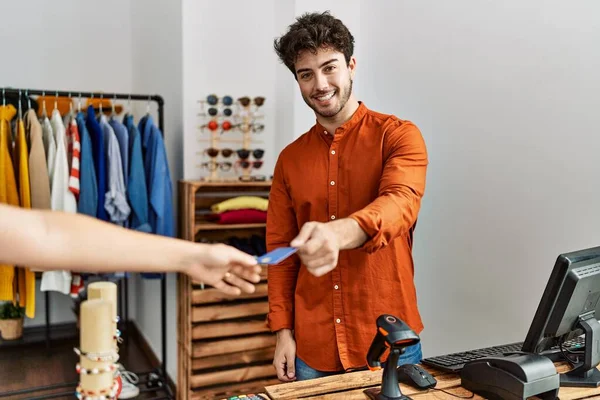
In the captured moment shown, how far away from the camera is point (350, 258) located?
177 cm

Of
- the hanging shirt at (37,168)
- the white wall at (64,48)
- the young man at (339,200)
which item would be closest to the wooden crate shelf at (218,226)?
the hanging shirt at (37,168)

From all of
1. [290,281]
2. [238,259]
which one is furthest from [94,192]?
[238,259]

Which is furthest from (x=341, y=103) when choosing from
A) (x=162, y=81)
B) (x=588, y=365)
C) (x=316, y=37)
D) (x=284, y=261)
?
(x=162, y=81)

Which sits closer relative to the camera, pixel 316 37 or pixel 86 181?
pixel 316 37

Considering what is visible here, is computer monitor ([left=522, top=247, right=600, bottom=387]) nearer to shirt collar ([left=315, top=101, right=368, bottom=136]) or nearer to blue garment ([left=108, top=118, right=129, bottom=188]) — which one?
shirt collar ([left=315, top=101, right=368, bottom=136])

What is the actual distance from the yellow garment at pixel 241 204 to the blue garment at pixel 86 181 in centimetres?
66

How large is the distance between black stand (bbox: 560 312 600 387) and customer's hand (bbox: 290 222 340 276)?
776 millimetres

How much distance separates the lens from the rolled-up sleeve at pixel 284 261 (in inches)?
76.2

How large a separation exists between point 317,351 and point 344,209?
0.49 m

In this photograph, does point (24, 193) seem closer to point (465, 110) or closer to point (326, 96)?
point (326, 96)

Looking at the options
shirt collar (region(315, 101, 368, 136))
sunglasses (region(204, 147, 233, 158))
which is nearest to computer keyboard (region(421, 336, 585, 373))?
shirt collar (region(315, 101, 368, 136))

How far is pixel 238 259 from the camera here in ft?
3.58

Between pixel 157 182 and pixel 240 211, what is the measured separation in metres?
0.50

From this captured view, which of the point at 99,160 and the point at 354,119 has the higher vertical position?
the point at 354,119
